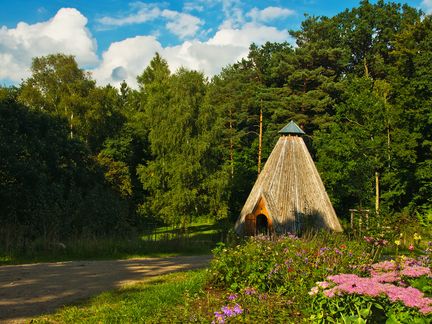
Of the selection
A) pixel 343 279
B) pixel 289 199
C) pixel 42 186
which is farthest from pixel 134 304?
pixel 42 186

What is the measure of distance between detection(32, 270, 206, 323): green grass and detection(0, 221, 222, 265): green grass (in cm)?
482

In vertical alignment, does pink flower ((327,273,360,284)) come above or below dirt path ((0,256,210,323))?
above

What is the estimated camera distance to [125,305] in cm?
614

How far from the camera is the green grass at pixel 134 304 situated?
5.43 metres

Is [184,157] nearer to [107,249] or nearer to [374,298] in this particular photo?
[107,249]

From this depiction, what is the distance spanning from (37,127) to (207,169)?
10.9 meters

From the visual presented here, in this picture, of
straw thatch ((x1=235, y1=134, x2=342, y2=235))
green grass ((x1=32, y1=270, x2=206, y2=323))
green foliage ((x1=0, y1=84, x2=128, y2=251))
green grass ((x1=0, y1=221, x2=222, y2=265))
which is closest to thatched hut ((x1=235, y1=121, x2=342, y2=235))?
straw thatch ((x1=235, y1=134, x2=342, y2=235))

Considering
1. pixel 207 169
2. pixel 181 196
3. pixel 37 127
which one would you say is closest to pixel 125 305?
pixel 37 127

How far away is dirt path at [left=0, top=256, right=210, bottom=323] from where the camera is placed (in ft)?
19.7

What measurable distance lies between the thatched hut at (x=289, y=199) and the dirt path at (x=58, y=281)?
7.06m

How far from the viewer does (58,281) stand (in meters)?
7.64

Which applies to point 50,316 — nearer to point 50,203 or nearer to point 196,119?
point 50,203

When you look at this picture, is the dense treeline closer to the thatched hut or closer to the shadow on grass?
the shadow on grass

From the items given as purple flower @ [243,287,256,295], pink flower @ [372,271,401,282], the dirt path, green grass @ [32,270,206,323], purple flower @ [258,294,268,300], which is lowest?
green grass @ [32,270,206,323]
